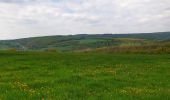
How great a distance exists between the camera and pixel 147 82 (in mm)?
24359

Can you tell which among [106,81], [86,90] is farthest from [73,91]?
[106,81]

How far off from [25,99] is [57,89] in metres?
3.25

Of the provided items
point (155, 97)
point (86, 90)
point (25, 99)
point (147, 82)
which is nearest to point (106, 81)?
point (147, 82)

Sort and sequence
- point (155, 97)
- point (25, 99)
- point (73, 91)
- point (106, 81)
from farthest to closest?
point (106, 81) < point (73, 91) < point (155, 97) < point (25, 99)

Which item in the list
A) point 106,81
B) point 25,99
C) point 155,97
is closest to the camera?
point 25,99

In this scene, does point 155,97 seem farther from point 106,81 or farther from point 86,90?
point 106,81

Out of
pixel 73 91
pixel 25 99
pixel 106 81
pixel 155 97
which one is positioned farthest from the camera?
pixel 106 81

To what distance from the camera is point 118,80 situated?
81.5 ft

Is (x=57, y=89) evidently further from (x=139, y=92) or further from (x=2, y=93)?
(x=139, y=92)

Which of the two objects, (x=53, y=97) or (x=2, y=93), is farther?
(x=2, y=93)

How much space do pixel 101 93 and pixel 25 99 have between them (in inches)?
163

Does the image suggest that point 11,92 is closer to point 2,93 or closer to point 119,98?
point 2,93

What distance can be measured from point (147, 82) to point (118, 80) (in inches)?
80.5

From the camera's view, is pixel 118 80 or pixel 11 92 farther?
pixel 118 80
